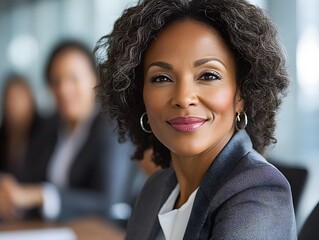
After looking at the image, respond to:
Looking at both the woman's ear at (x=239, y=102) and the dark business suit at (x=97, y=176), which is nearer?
the woman's ear at (x=239, y=102)

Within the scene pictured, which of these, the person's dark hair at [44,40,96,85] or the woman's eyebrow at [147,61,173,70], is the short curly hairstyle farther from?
the person's dark hair at [44,40,96,85]

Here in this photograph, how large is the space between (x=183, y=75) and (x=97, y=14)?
5666 mm

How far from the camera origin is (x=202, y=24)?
1.29m

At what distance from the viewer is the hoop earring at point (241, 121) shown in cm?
135

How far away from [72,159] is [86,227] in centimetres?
60

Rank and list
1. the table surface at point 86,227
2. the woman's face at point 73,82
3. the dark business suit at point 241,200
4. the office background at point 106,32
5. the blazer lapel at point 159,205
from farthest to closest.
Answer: the office background at point 106,32 → the woman's face at point 73,82 → the table surface at point 86,227 → the blazer lapel at point 159,205 → the dark business suit at point 241,200

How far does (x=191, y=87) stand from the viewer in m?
1.25

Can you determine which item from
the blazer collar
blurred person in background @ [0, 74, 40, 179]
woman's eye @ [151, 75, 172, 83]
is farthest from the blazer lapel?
blurred person in background @ [0, 74, 40, 179]

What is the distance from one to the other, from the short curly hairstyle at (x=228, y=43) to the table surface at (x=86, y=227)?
3.91 feet

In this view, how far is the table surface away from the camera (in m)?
2.50

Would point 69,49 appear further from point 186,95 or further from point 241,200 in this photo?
point 241,200

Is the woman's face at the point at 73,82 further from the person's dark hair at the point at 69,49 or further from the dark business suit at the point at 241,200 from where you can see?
the dark business suit at the point at 241,200

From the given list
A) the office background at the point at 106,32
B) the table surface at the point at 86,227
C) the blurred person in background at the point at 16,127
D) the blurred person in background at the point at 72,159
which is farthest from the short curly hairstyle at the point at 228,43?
the blurred person in background at the point at 16,127

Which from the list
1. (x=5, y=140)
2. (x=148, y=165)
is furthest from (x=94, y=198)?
(x=5, y=140)
